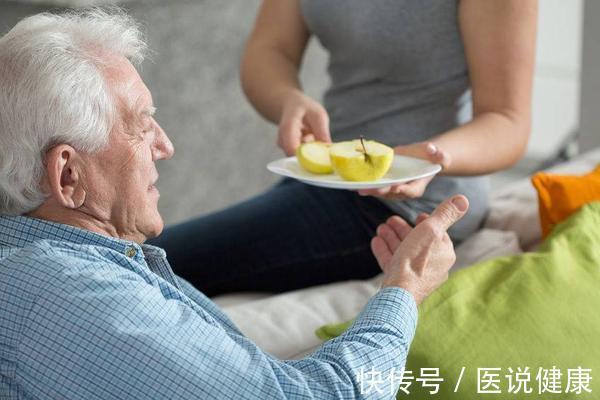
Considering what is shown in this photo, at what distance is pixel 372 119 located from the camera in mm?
1988

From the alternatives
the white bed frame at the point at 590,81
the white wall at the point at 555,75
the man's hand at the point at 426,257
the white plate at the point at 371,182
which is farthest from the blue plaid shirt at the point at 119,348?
the white wall at the point at 555,75

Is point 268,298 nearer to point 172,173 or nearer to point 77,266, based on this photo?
point 77,266

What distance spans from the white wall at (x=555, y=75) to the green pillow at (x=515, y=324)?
2.84 metres

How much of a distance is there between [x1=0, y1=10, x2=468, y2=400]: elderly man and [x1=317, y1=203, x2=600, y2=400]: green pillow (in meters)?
0.15

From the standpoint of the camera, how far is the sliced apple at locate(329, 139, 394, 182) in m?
1.64

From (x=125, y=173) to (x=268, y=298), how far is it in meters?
0.66

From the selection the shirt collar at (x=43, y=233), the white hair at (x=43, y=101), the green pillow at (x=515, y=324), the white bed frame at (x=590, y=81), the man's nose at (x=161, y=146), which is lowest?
the white bed frame at (x=590, y=81)

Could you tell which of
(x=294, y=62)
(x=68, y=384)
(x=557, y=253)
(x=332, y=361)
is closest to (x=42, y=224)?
(x=68, y=384)

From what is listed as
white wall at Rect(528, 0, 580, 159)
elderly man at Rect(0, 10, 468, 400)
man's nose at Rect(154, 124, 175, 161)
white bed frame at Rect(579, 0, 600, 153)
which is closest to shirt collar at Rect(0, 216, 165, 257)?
elderly man at Rect(0, 10, 468, 400)

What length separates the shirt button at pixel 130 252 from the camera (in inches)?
49.5

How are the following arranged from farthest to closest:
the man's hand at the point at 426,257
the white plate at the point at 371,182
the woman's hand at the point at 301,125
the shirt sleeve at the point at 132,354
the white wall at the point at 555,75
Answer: the white wall at the point at 555,75 → the woman's hand at the point at 301,125 → the white plate at the point at 371,182 → the man's hand at the point at 426,257 → the shirt sleeve at the point at 132,354

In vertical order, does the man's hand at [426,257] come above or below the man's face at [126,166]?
below

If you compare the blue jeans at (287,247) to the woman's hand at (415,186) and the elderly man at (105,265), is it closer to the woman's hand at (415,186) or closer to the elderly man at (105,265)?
the woman's hand at (415,186)

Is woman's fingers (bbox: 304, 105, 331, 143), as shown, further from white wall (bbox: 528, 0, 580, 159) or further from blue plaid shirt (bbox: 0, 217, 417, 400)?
white wall (bbox: 528, 0, 580, 159)
